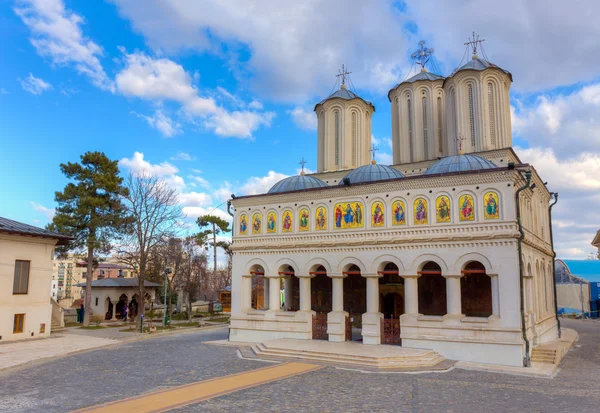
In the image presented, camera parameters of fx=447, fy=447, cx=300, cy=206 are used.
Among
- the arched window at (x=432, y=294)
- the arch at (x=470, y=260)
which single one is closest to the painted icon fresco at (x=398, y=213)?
the arch at (x=470, y=260)

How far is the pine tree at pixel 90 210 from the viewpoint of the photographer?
28.2 m

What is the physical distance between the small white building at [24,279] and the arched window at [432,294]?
17968 millimetres

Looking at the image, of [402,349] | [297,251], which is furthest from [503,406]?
[297,251]

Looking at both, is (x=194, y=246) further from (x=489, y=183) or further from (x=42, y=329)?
(x=489, y=183)

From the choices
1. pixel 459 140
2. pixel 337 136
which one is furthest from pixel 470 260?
pixel 337 136

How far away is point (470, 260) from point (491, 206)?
2.03m

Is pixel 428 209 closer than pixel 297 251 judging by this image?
Yes

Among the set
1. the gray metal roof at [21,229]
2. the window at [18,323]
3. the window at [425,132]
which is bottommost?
the window at [18,323]

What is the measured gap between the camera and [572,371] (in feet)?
46.6

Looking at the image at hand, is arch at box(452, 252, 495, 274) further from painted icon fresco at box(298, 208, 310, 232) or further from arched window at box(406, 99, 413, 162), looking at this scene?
arched window at box(406, 99, 413, 162)

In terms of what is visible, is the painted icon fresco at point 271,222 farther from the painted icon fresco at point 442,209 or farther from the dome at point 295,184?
the painted icon fresco at point 442,209

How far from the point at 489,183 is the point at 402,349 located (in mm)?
6623

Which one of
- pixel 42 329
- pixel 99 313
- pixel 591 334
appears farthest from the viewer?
pixel 99 313

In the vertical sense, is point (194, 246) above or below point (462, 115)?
below
